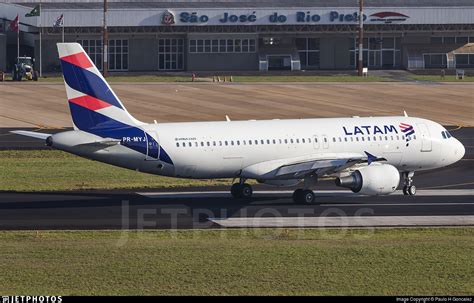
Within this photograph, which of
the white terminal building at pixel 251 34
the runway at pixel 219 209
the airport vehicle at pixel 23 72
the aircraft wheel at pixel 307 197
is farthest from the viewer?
the white terminal building at pixel 251 34

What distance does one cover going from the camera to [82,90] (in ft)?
173

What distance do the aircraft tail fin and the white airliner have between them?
0.05 m

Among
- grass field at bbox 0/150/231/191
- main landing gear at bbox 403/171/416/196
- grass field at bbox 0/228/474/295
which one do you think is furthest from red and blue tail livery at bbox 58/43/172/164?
main landing gear at bbox 403/171/416/196

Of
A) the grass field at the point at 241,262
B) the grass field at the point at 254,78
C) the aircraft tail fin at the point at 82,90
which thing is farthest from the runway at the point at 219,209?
the grass field at the point at 254,78

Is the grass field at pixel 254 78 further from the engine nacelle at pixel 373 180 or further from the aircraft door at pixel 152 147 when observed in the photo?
the engine nacelle at pixel 373 180

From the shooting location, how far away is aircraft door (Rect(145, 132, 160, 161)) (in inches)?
2111

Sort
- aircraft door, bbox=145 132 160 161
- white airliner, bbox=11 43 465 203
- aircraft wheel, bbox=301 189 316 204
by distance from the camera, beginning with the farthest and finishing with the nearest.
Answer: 1. aircraft wheel, bbox=301 189 316 204
2. aircraft door, bbox=145 132 160 161
3. white airliner, bbox=11 43 465 203

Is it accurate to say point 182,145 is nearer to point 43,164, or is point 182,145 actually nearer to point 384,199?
point 384,199

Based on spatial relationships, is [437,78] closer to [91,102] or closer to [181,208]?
[181,208]

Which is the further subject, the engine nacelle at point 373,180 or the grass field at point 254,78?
the grass field at point 254,78

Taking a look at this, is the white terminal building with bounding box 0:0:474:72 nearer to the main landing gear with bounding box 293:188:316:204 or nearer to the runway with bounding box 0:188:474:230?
the runway with bounding box 0:188:474:230

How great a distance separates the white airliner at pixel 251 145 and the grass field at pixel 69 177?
22.0 feet

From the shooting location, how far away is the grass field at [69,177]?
203 feet

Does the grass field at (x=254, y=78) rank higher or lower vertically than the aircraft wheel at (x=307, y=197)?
higher
